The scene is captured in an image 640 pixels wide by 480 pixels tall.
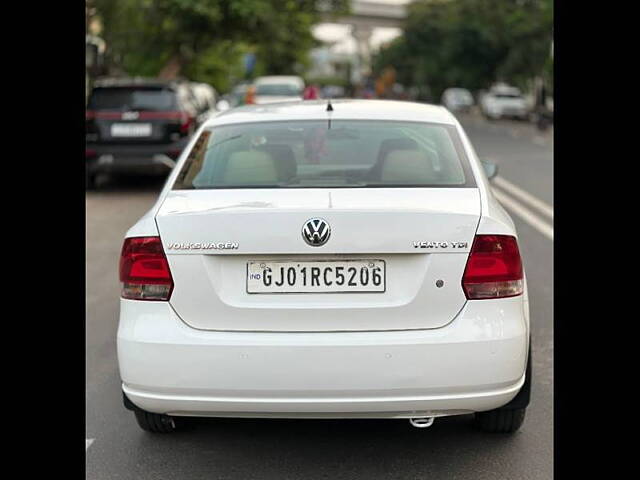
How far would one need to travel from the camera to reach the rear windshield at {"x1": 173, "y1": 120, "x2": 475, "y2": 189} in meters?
4.70

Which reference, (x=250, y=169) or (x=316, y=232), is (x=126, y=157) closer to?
(x=250, y=169)

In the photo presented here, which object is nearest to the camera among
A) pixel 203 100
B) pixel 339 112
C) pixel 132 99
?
pixel 339 112

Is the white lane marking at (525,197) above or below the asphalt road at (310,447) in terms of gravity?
below

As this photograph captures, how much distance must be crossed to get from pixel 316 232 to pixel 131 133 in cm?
1117

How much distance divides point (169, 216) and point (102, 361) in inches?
86.5

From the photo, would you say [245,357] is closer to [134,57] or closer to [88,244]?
[88,244]

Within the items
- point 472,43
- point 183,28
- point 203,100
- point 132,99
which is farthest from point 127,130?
point 472,43

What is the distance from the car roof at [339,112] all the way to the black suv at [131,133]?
30.5 ft

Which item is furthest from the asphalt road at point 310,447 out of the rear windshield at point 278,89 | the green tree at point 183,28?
the green tree at point 183,28

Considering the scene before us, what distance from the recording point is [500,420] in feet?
15.0

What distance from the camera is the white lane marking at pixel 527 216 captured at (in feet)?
36.3

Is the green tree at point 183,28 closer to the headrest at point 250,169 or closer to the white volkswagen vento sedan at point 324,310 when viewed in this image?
the headrest at point 250,169
